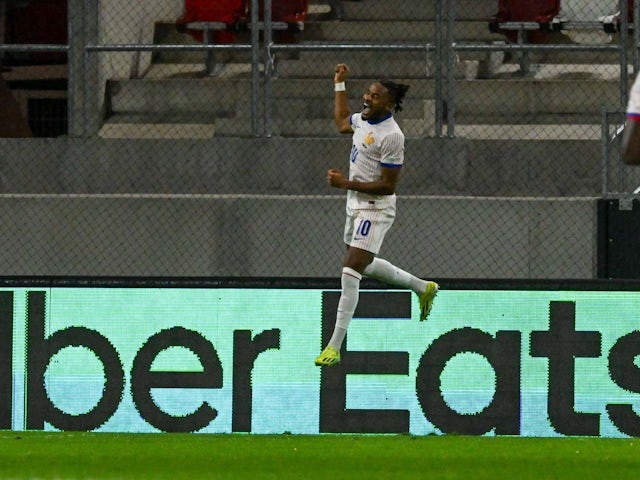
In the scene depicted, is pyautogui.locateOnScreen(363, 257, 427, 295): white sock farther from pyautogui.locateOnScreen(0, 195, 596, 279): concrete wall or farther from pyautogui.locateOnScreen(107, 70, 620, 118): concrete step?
pyautogui.locateOnScreen(107, 70, 620, 118): concrete step

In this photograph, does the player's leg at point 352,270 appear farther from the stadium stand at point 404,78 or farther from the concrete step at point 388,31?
the concrete step at point 388,31

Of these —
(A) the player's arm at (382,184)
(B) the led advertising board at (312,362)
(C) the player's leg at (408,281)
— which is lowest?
(B) the led advertising board at (312,362)

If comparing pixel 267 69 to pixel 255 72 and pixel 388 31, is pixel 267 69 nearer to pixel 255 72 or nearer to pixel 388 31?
pixel 255 72

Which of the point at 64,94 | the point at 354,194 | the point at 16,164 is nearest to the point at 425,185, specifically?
the point at 354,194

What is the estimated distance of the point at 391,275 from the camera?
10.3m

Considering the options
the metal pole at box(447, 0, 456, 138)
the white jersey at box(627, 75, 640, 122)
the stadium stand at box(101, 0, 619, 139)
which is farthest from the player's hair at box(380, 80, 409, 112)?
the white jersey at box(627, 75, 640, 122)

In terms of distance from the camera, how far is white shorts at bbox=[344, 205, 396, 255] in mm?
10391

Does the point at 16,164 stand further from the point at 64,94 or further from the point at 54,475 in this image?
the point at 54,475

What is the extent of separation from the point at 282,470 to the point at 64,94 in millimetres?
8753

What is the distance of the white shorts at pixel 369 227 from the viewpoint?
1039 cm

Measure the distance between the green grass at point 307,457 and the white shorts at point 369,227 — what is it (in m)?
1.28

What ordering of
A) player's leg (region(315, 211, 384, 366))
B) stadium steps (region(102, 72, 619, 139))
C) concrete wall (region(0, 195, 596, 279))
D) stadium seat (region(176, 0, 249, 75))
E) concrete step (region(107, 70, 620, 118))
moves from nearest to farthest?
1. player's leg (region(315, 211, 384, 366))
2. concrete wall (region(0, 195, 596, 279))
3. stadium steps (region(102, 72, 619, 139))
4. concrete step (region(107, 70, 620, 118))
5. stadium seat (region(176, 0, 249, 75))

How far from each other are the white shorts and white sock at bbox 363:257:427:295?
0.12 meters

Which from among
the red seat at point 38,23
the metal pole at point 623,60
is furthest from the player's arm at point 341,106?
the red seat at point 38,23
